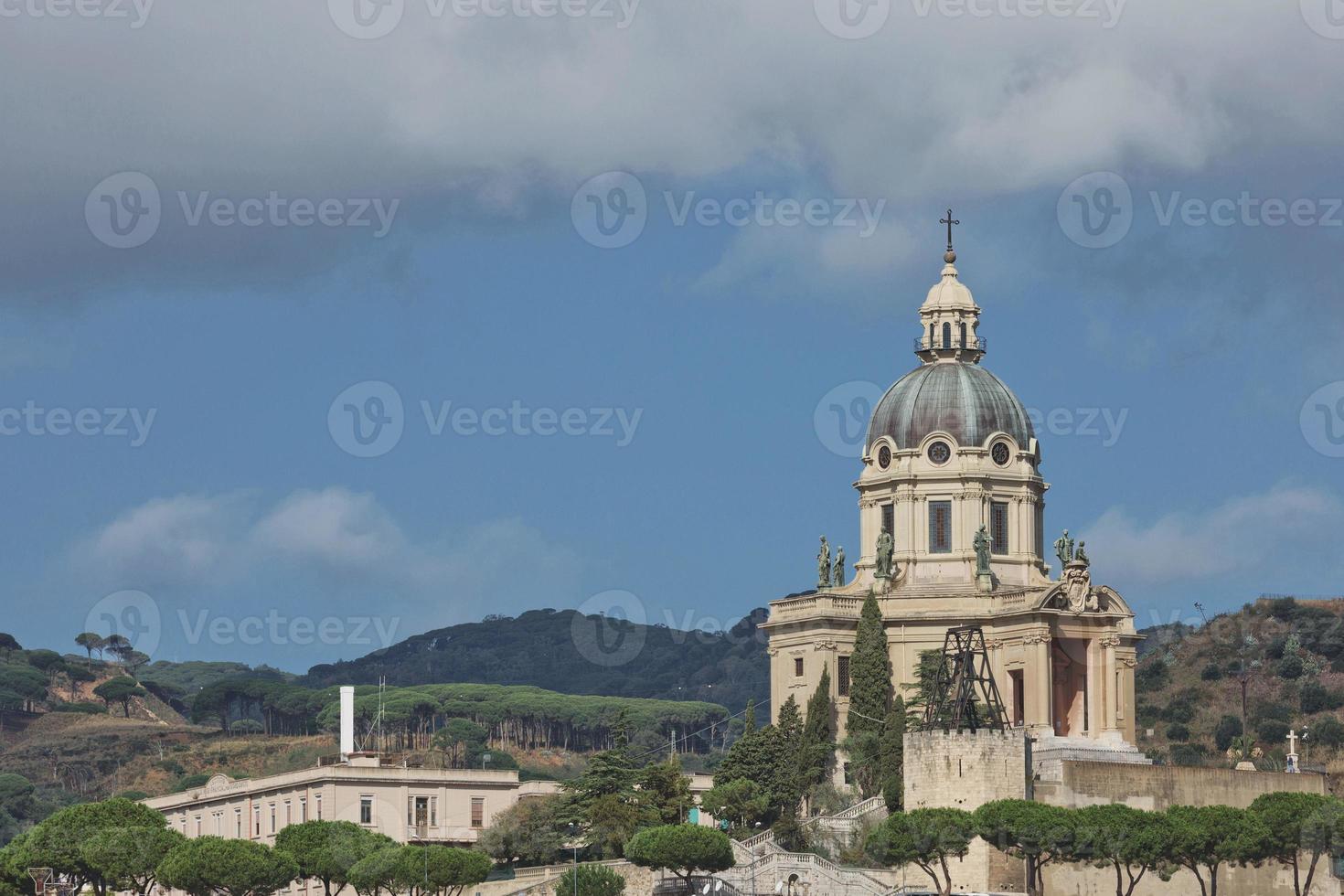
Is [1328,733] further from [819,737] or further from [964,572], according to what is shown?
[819,737]

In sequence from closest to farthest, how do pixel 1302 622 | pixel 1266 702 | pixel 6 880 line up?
pixel 6 880
pixel 1266 702
pixel 1302 622

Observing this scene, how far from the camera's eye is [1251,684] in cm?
17462

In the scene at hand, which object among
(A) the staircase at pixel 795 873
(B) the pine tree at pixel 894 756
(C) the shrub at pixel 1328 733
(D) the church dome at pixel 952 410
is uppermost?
(D) the church dome at pixel 952 410

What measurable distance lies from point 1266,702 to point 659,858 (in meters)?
75.8

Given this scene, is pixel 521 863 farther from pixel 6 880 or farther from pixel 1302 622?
pixel 1302 622

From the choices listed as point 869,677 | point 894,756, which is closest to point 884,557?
point 869,677

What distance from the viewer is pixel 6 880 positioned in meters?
112

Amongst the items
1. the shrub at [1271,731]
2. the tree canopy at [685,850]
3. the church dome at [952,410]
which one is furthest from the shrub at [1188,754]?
the tree canopy at [685,850]

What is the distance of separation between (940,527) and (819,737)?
15156 mm

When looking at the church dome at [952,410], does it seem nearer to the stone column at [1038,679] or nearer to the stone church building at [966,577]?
the stone church building at [966,577]

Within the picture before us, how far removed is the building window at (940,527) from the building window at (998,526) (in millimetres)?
2072

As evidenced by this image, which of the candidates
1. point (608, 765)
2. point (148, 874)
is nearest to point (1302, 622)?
point (608, 765)

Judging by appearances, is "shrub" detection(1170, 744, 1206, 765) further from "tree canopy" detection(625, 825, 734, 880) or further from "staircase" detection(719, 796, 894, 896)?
"tree canopy" detection(625, 825, 734, 880)

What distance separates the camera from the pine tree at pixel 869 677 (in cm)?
12444
